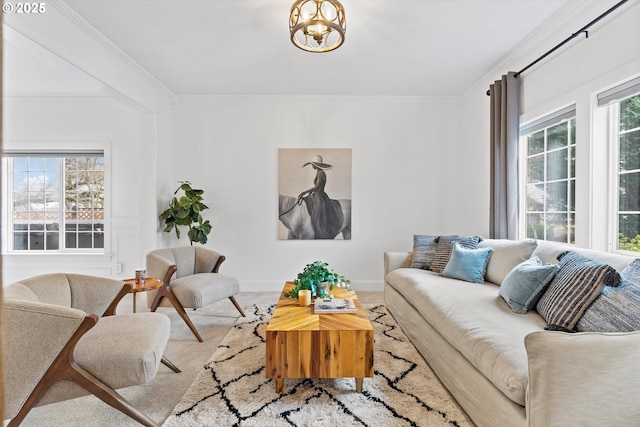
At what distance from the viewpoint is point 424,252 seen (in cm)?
387

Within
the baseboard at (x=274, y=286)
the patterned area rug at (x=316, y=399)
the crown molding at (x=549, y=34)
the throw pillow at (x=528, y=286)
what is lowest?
the patterned area rug at (x=316, y=399)

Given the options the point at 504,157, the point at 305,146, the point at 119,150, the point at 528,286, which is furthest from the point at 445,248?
the point at 119,150

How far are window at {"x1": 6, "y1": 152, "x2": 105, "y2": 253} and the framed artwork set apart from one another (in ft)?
8.51

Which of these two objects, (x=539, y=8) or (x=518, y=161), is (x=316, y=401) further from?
(x=539, y=8)

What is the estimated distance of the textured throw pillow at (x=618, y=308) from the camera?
169 centimetres

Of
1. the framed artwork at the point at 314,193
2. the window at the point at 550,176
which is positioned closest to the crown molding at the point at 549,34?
the window at the point at 550,176

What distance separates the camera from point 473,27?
123 inches

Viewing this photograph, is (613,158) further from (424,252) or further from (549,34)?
(424,252)

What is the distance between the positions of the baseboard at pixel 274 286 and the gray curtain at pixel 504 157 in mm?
1749

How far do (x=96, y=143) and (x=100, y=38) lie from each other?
2135mm

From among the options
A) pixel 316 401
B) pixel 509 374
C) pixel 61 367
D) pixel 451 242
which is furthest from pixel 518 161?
pixel 61 367

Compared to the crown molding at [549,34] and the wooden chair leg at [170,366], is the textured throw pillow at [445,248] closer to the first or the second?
the crown molding at [549,34]

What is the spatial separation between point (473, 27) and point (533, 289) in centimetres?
223

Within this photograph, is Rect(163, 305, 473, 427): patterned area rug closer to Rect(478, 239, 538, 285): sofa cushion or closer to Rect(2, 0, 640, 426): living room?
Rect(478, 239, 538, 285): sofa cushion
